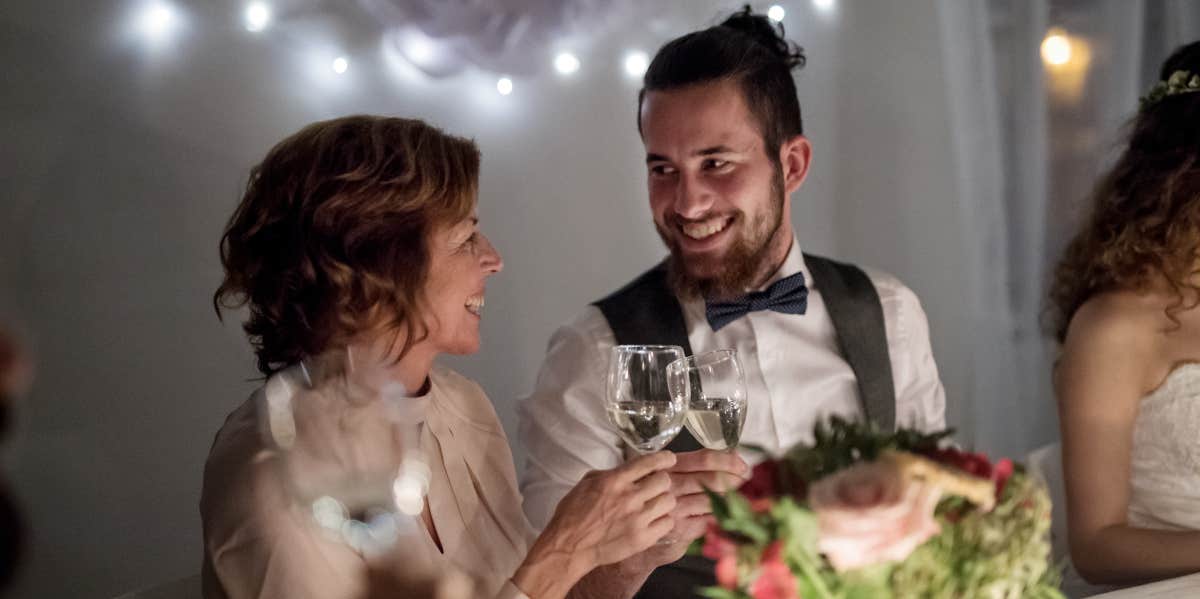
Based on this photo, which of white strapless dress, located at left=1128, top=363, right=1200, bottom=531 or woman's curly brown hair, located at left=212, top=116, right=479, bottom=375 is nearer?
woman's curly brown hair, located at left=212, top=116, right=479, bottom=375

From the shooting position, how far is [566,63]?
9.59ft

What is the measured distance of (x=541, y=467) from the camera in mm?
2318

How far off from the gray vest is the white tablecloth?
2.10ft

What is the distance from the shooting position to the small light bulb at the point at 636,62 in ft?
9.95

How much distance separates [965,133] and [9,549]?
11.2ft

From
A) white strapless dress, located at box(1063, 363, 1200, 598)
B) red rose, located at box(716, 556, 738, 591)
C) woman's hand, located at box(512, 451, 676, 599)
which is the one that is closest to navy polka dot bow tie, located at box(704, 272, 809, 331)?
white strapless dress, located at box(1063, 363, 1200, 598)

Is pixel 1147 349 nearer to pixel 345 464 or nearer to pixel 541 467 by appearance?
pixel 541 467

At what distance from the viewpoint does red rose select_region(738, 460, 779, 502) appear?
999 millimetres

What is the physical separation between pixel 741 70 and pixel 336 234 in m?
1.03

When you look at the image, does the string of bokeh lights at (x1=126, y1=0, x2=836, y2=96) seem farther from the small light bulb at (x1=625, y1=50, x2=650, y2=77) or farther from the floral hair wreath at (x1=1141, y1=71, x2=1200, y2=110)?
the floral hair wreath at (x1=1141, y1=71, x2=1200, y2=110)

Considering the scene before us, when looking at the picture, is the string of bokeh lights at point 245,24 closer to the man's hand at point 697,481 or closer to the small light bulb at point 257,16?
the small light bulb at point 257,16

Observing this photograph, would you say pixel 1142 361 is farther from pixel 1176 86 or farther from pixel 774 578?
pixel 774 578

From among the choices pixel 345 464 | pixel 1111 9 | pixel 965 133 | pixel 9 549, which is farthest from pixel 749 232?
pixel 9 549

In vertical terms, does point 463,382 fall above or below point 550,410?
above
